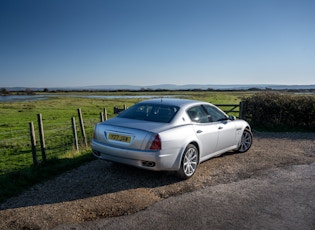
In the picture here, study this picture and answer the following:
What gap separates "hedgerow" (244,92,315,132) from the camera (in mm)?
13609

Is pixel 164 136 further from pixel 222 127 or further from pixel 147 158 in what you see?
pixel 222 127

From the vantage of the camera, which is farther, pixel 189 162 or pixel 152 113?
pixel 152 113

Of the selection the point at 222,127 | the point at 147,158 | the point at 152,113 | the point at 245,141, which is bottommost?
the point at 245,141

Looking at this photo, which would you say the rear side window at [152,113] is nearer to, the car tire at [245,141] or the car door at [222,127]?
the car door at [222,127]

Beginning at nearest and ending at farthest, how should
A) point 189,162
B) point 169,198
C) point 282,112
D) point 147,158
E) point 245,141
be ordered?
point 169,198 → point 147,158 → point 189,162 → point 245,141 → point 282,112

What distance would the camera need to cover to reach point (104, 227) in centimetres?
372

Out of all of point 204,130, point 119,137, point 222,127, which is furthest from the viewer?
point 222,127

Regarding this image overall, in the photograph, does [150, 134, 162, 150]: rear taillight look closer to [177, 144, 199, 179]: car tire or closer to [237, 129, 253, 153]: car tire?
[177, 144, 199, 179]: car tire

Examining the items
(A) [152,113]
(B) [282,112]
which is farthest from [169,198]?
(B) [282,112]

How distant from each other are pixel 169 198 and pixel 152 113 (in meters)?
1.98

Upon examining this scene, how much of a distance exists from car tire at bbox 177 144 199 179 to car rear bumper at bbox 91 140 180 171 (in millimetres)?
205

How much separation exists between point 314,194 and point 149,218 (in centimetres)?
314

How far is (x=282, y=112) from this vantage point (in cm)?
1387

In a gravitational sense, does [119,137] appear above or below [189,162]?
above
